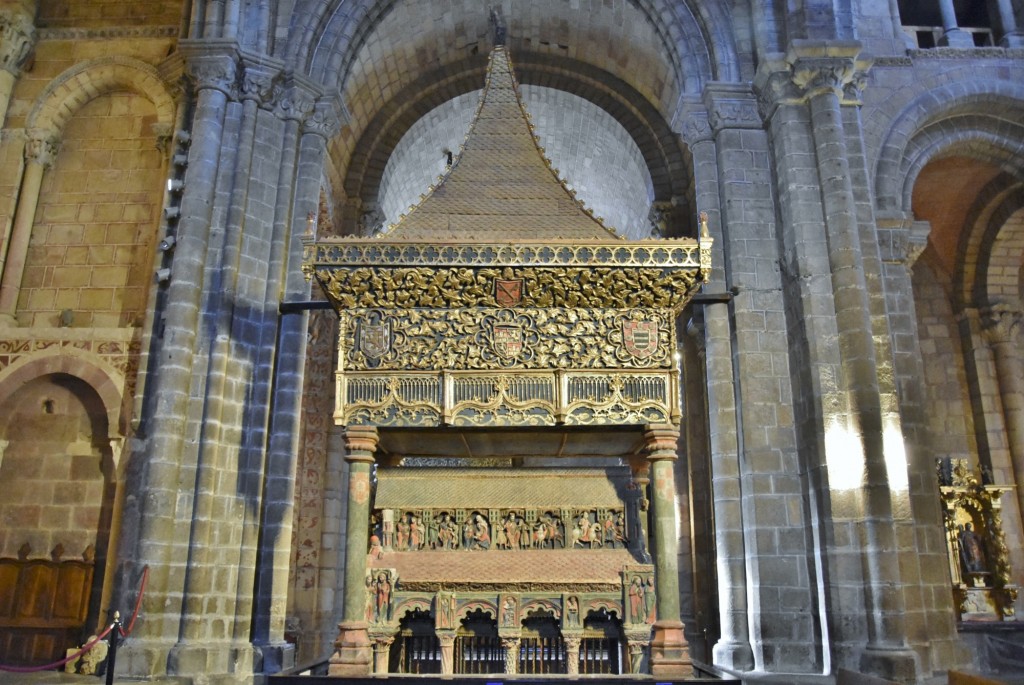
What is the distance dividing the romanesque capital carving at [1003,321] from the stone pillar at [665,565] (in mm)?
11050

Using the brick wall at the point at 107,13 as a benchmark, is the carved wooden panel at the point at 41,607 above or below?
below

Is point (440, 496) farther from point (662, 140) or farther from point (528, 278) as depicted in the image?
point (662, 140)

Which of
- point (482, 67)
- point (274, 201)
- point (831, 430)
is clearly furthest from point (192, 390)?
point (482, 67)

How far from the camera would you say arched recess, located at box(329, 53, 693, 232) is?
15.3 m

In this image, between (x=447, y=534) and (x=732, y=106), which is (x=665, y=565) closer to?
(x=447, y=534)

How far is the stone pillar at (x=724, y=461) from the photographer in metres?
9.43

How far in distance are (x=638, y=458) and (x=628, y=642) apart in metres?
2.10

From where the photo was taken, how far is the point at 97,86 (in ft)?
40.3

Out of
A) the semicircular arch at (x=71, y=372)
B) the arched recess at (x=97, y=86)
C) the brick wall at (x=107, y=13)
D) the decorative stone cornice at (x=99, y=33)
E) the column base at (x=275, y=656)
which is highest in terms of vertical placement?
the brick wall at (x=107, y=13)

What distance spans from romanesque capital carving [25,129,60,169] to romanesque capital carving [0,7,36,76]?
1042 millimetres

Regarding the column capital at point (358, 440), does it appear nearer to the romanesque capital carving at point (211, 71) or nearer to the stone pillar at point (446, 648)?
→ the stone pillar at point (446, 648)

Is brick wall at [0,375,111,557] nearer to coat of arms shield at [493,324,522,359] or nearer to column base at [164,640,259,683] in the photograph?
column base at [164,640,259,683]

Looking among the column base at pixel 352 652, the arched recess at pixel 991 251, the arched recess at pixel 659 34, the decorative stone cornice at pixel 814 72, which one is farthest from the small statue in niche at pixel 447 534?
the arched recess at pixel 991 251

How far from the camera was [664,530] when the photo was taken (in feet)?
25.6
